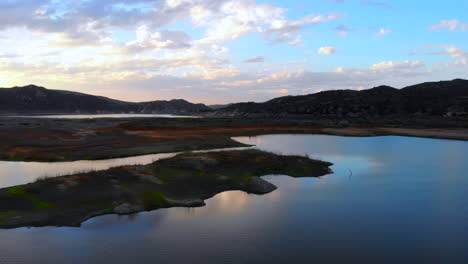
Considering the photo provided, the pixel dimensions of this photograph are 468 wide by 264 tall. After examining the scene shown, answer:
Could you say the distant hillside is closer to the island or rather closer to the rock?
the island

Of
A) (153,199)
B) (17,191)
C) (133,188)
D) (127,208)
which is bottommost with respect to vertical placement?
(127,208)

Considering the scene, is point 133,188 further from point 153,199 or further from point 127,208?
point 127,208

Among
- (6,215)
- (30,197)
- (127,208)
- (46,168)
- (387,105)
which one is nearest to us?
(6,215)

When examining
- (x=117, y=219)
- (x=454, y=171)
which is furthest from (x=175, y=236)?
(x=454, y=171)

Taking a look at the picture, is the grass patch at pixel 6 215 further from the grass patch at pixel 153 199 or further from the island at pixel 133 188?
the grass patch at pixel 153 199

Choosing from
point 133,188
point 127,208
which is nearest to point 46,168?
point 133,188

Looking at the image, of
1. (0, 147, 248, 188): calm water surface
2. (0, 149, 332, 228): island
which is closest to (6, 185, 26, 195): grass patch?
(0, 149, 332, 228): island

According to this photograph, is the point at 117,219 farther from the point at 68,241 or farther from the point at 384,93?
the point at 384,93

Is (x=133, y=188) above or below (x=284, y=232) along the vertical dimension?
above
